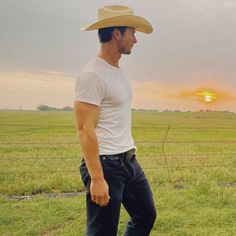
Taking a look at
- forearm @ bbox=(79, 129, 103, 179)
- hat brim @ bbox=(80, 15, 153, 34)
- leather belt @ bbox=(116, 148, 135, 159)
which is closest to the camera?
forearm @ bbox=(79, 129, 103, 179)

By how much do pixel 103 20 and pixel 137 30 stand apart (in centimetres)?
35

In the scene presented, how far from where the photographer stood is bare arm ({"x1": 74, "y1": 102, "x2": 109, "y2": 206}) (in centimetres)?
229

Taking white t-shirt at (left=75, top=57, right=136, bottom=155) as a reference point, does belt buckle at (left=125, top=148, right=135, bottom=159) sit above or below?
below

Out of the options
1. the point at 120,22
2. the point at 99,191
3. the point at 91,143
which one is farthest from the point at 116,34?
the point at 99,191

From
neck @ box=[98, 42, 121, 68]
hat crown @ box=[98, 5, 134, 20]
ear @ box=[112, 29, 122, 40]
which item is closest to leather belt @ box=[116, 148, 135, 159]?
neck @ box=[98, 42, 121, 68]

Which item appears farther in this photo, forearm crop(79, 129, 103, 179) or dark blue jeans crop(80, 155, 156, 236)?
dark blue jeans crop(80, 155, 156, 236)

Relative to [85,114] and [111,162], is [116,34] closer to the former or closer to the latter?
[85,114]

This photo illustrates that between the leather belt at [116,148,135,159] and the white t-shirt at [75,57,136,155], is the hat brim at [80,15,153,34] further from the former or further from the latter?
the leather belt at [116,148,135,159]

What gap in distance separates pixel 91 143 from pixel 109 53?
61 centimetres

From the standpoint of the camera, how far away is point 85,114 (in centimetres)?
230

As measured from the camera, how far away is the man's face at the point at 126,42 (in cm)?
249

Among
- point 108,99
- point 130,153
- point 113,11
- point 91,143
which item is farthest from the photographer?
point 130,153

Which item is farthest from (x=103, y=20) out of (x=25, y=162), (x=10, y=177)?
(x=25, y=162)

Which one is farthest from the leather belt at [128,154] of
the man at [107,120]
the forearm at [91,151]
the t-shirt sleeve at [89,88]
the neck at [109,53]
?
the neck at [109,53]
